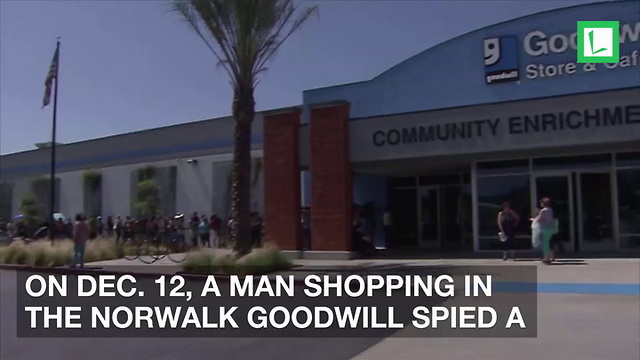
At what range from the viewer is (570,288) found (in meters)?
13.4

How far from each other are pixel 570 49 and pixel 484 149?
6379 millimetres

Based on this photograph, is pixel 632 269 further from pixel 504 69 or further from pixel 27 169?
pixel 27 169

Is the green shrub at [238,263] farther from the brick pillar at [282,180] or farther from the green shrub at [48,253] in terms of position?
the green shrub at [48,253]

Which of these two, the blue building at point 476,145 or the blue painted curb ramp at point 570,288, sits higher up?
the blue building at point 476,145

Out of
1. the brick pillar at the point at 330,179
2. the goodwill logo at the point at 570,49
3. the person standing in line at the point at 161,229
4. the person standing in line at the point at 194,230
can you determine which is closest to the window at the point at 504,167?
the brick pillar at the point at 330,179

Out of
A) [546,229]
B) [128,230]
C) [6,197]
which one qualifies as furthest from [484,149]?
[6,197]

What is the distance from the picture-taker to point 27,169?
1892 inches

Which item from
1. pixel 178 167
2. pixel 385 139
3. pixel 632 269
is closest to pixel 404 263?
pixel 385 139

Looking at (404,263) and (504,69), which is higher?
(504,69)

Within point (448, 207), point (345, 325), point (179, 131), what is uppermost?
point (179, 131)

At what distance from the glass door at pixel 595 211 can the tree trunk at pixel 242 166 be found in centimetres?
946

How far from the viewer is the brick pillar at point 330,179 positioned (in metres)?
22.2

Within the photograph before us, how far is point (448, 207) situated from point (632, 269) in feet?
34.3

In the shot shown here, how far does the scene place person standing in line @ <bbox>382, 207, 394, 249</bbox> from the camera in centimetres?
2553
